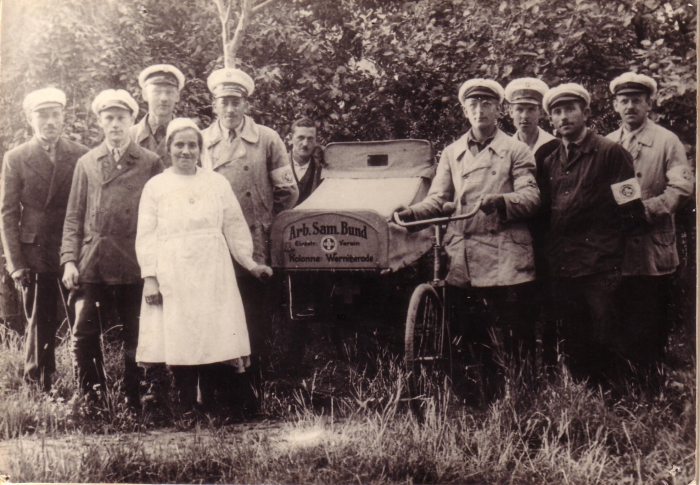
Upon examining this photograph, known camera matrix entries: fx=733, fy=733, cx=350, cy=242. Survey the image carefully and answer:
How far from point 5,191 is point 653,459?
12.7ft

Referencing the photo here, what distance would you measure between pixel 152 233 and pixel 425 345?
1.63 metres

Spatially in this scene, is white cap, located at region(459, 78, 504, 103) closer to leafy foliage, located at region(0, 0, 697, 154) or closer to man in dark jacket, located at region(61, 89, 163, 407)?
leafy foliage, located at region(0, 0, 697, 154)

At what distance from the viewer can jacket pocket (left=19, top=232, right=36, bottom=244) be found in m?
4.29

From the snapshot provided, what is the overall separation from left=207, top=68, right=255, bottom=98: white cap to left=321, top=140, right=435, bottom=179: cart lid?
635mm

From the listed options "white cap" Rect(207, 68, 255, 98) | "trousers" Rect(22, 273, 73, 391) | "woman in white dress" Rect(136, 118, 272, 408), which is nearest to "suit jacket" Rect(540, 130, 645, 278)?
"woman in white dress" Rect(136, 118, 272, 408)

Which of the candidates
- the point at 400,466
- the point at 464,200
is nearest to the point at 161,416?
the point at 400,466

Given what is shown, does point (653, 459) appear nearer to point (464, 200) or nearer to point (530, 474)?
point (530, 474)

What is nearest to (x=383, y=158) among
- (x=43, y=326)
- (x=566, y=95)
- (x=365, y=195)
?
(x=365, y=195)

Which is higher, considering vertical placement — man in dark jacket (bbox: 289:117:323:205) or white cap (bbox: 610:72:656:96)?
white cap (bbox: 610:72:656:96)

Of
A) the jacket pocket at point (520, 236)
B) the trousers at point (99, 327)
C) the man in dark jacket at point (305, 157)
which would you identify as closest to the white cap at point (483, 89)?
the jacket pocket at point (520, 236)

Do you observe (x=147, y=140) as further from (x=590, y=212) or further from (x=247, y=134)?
(x=590, y=212)

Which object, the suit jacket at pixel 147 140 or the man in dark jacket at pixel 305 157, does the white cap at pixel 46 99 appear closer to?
the suit jacket at pixel 147 140

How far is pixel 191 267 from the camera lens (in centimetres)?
400

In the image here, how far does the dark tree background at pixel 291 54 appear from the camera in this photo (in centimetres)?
420
